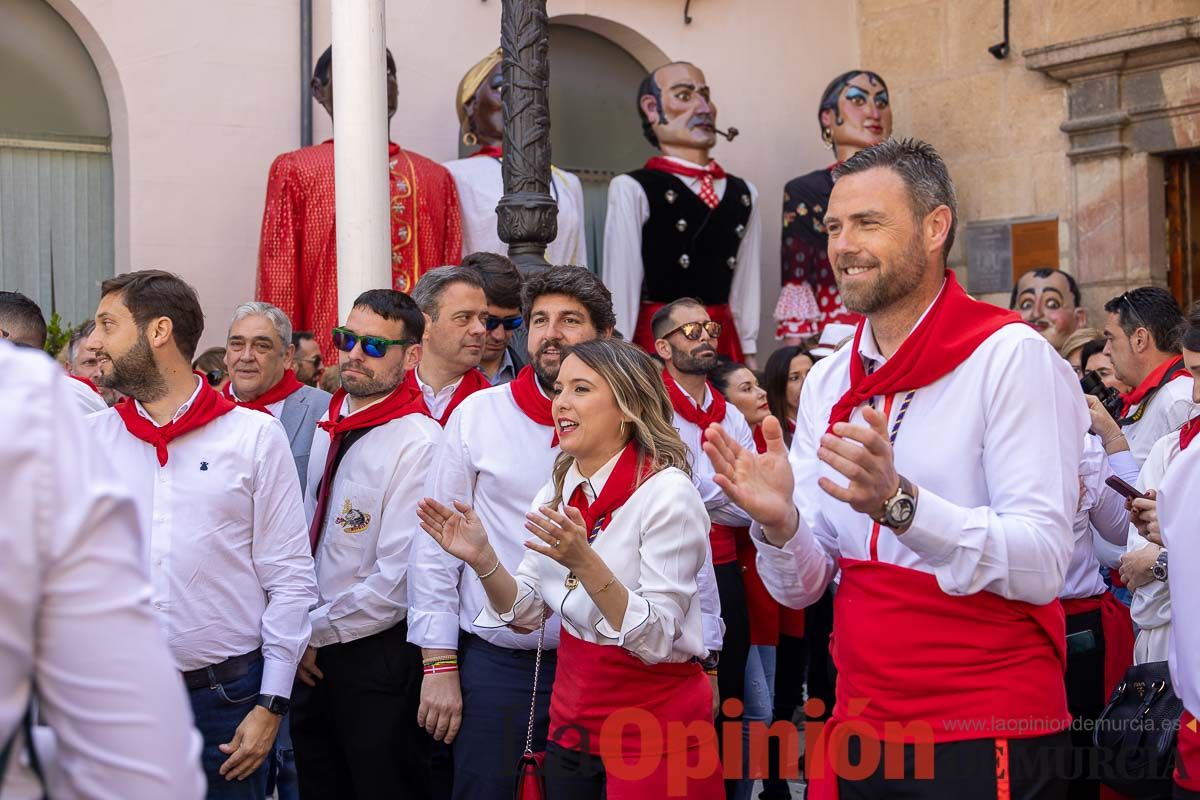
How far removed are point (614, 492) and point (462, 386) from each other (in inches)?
A: 57.3

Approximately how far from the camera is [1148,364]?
539 centimetres

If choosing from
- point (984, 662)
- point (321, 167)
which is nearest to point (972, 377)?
point (984, 662)

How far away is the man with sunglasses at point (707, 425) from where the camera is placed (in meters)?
5.22

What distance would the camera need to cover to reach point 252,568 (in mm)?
3582

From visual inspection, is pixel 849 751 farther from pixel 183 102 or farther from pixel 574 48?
pixel 574 48

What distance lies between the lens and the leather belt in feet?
11.4

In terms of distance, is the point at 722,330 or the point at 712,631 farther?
the point at 722,330

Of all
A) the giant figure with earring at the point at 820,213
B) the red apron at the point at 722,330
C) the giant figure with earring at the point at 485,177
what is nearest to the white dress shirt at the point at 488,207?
the giant figure with earring at the point at 485,177

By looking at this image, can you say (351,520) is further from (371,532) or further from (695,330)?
(695,330)

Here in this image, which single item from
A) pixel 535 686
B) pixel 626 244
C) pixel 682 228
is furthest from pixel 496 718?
pixel 682 228

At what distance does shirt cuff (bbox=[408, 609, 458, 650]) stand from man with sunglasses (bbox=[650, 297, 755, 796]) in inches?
51.7

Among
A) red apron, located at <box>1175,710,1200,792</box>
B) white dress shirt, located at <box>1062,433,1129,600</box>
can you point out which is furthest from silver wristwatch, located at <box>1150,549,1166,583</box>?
red apron, located at <box>1175,710,1200,792</box>

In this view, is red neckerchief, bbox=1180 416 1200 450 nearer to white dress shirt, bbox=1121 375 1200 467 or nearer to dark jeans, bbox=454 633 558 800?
white dress shirt, bbox=1121 375 1200 467

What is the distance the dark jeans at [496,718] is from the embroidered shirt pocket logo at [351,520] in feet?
2.02
